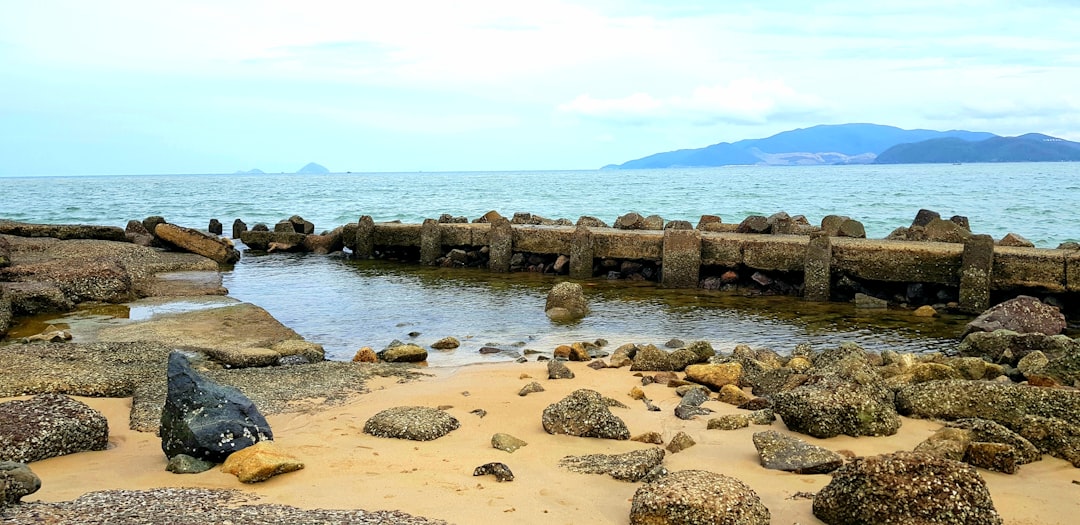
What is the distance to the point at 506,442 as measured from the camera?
5.95 meters

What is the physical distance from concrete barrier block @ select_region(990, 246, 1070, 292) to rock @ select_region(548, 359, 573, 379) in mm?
8106

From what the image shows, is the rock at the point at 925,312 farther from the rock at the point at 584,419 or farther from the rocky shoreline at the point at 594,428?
the rock at the point at 584,419

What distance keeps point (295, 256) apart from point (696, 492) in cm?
1947

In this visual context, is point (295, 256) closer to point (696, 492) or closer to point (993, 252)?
point (993, 252)

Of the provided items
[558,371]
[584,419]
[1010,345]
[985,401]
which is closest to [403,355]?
[558,371]

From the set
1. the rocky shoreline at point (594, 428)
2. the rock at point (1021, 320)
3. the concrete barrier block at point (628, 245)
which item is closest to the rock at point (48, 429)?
the rocky shoreline at point (594, 428)

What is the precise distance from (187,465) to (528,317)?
7837 millimetres

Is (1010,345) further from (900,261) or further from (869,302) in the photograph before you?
(900,261)

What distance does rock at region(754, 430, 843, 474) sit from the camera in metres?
5.31

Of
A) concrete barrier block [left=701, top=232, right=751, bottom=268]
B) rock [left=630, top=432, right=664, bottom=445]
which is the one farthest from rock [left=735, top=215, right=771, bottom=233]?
rock [left=630, top=432, right=664, bottom=445]

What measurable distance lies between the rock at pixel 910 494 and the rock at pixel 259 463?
309 centimetres

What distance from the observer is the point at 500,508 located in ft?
15.1

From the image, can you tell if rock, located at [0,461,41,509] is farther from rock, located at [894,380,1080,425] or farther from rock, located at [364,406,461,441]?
rock, located at [894,380,1080,425]

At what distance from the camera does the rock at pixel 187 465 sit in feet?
16.8
